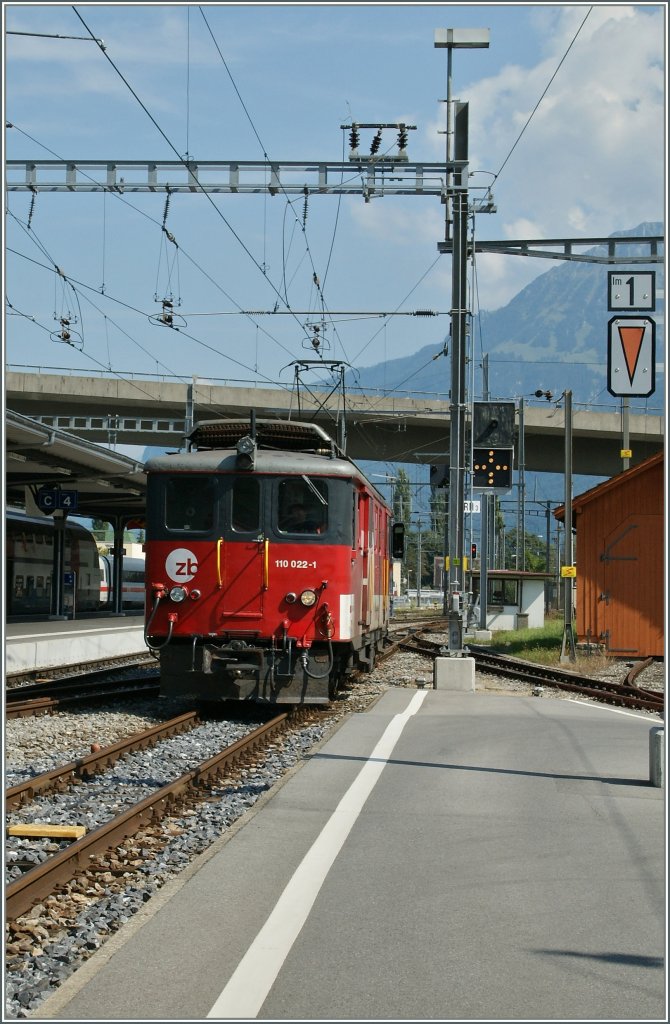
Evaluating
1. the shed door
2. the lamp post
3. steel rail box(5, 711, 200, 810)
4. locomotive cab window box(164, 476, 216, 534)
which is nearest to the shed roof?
the shed door

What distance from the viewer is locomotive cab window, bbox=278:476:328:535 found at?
13.6 m

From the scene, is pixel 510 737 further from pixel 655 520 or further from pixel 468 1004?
pixel 655 520

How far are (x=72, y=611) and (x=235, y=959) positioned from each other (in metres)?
29.3

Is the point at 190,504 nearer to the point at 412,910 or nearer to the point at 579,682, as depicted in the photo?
the point at 412,910

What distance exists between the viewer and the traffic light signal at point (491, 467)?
824 inches

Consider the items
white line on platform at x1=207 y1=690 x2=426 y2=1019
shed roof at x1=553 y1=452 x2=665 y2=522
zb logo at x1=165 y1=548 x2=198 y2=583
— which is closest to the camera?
white line on platform at x1=207 y1=690 x2=426 y2=1019

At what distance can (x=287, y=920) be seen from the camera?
17.0 ft

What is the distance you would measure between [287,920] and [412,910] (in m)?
0.61

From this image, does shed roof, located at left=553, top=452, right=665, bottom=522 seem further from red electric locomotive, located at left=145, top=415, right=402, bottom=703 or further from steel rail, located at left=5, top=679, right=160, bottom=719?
red electric locomotive, located at left=145, top=415, right=402, bottom=703

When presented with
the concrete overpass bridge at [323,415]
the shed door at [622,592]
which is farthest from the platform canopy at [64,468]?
the concrete overpass bridge at [323,415]

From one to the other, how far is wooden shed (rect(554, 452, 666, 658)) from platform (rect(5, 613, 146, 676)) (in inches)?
433

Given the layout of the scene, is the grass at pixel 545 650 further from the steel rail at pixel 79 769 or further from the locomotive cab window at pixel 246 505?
the steel rail at pixel 79 769

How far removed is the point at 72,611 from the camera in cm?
3309

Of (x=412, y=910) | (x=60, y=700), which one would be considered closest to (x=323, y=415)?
(x=60, y=700)
